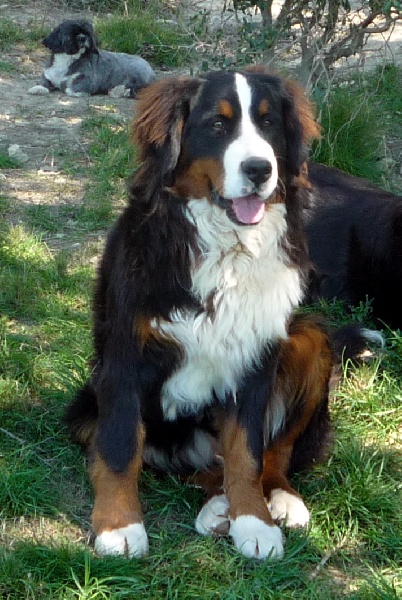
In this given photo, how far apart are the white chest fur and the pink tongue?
6 centimetres

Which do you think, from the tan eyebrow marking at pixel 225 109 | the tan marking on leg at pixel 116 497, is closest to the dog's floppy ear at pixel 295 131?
the tan eyebrow marking at pixel 225 109

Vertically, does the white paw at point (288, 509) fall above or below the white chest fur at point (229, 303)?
below

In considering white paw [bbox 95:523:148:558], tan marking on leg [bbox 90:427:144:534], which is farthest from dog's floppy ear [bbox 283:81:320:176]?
white paw [bbox 95:523:148:558]

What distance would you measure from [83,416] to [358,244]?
2.28 meters

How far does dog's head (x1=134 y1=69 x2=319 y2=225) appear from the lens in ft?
10.5

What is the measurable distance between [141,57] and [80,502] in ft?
22.1

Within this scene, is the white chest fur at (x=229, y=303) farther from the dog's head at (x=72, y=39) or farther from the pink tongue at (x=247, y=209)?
the dog's head at (x=72, y=39)

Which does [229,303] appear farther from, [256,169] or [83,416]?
[83,416]

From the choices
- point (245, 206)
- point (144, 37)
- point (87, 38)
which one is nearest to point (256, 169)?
point (245, 206)

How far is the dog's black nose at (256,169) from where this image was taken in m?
3.14

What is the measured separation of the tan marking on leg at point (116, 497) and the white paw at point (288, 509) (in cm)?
52

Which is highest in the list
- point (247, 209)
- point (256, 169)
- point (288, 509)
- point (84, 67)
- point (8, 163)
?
point (256, 169)

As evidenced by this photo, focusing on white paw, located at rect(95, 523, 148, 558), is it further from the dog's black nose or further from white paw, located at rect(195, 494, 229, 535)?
the dog's black nose

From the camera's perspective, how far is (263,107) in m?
3.29
